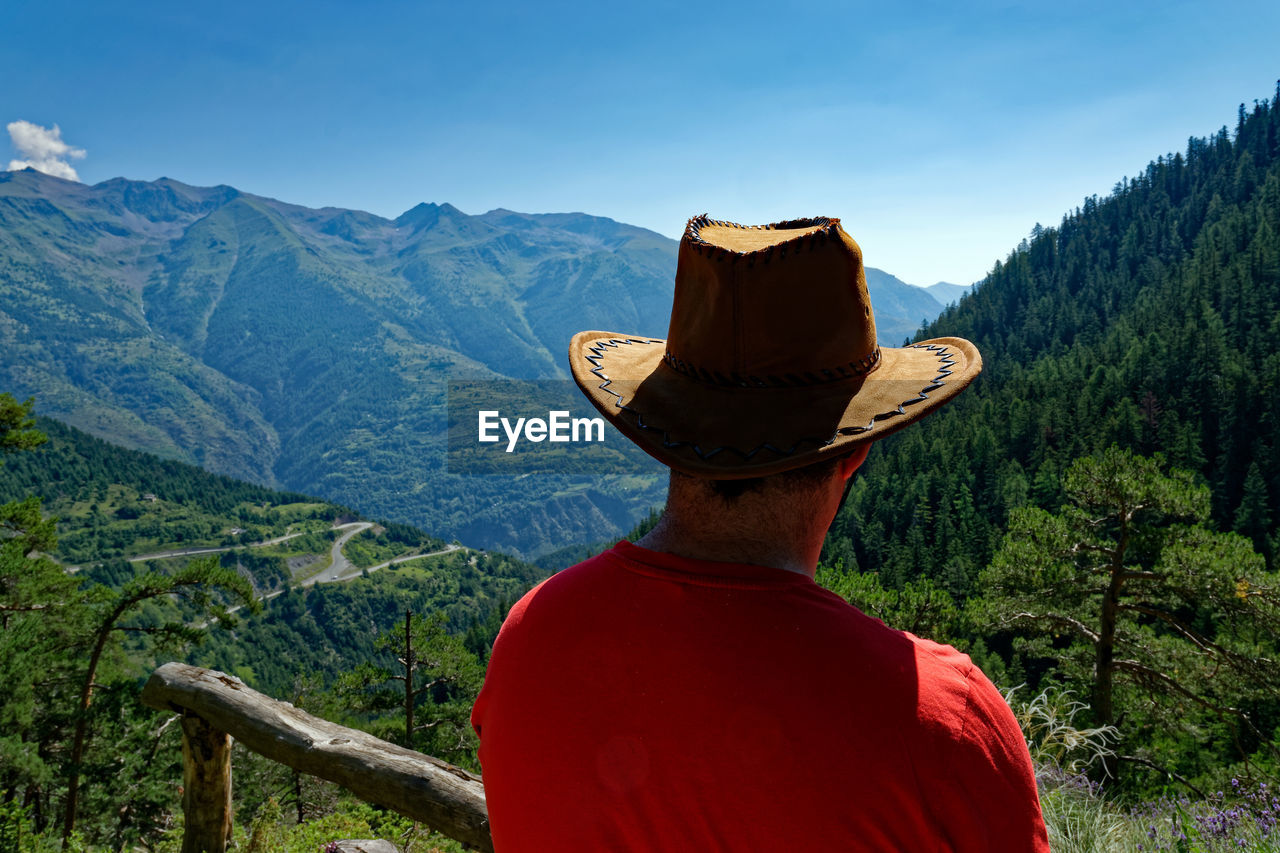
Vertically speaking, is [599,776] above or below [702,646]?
below

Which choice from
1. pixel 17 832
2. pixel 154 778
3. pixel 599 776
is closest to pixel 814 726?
pixel 599 776

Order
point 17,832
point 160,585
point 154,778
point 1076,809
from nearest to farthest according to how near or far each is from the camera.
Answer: point 1076,809 → point 17,832 → point 160,585 → point 154,778

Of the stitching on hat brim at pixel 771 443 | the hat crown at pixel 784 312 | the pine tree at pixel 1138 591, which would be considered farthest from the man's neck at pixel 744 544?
the pine tree at pixel 1138 591

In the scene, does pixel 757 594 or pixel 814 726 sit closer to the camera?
pixel 814 726

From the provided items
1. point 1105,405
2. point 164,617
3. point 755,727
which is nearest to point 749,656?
point 755,727

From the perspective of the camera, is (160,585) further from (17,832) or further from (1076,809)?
(1076,809)

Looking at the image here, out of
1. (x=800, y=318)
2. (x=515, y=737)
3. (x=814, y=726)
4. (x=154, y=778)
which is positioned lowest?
(x=154, y=778)

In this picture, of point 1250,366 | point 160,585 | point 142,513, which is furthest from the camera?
point 142,513
